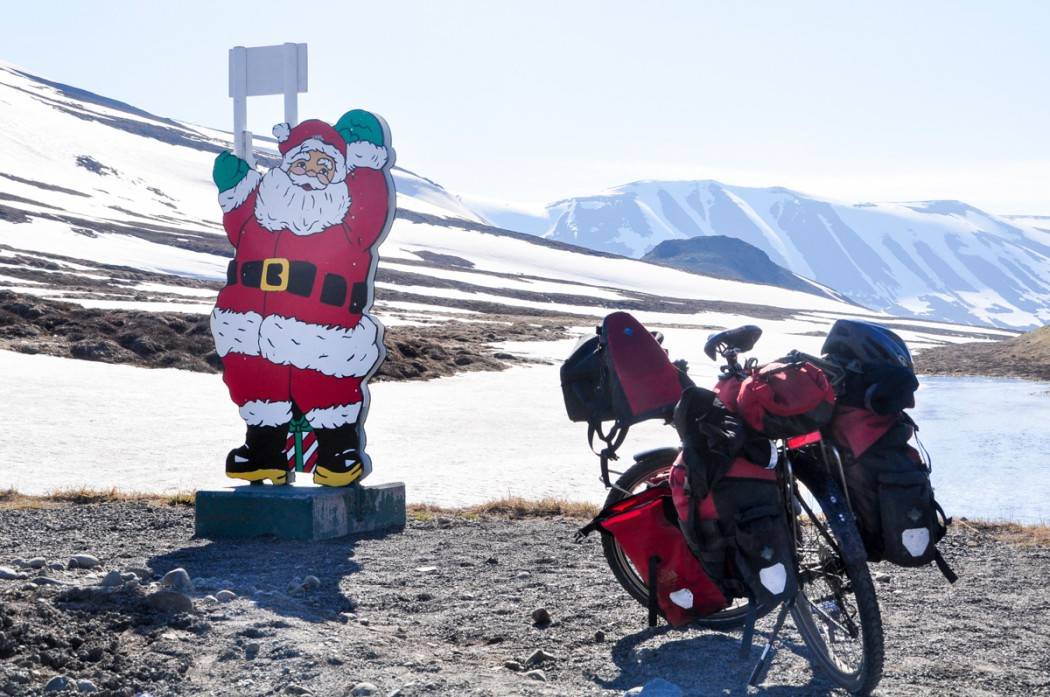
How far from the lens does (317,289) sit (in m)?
9.40

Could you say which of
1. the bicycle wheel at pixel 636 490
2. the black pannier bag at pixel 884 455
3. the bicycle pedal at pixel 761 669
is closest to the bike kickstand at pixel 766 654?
the bicycle pedal at pixel 761 669

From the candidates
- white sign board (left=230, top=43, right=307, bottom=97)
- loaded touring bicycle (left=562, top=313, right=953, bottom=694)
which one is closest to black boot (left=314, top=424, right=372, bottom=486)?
white sign board (left=230, top=43, right=307, bottom=97)

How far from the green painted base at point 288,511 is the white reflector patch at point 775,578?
4.90 m

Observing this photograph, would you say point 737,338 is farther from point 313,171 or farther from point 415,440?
point 415,440

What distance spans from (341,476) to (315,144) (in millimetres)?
2892

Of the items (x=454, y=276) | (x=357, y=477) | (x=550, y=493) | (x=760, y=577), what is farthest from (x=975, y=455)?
(x=454, y=276)

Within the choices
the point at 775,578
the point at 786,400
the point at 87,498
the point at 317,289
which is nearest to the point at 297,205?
the point at 317,289

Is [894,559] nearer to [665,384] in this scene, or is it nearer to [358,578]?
[665,384]

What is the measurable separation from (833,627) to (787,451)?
779 mm

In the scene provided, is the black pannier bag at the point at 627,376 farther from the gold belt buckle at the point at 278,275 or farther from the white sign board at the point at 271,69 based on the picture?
the white sign board at the point at 271,69

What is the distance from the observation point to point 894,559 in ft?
14.7

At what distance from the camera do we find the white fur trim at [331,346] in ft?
31.0

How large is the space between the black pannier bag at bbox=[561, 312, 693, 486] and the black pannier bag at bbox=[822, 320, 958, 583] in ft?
2.84

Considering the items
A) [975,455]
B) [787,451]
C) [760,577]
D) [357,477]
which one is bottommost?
[975,455]
